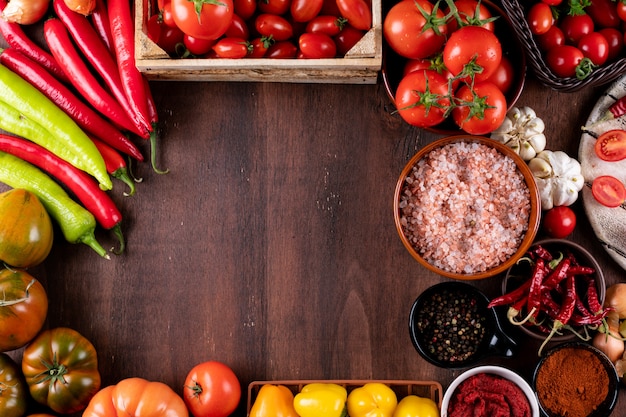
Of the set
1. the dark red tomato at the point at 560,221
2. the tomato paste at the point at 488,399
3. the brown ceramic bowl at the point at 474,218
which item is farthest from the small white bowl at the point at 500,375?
the dark red tomato at the point at 560,221

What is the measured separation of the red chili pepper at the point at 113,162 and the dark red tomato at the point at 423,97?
28.9 inches

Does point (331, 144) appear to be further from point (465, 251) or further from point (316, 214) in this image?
point (465, 251)

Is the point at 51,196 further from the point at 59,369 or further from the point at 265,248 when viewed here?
the point at 265,248

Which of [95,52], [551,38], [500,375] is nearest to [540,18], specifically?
[551,38]

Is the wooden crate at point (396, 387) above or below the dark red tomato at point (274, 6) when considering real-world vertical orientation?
below

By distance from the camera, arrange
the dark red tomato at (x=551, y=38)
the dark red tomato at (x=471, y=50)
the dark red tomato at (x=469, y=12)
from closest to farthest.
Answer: the dark red tomato at (x=471, y=50) → the dark red tomato at (x=469, y=12) → the dark red tomato at (x=551, y=38)

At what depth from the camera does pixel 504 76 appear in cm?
157

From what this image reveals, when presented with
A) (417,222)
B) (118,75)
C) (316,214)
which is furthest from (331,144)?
(118,75)

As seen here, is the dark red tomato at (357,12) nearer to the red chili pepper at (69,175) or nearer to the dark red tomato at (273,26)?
the dark red tomato at (273,26)

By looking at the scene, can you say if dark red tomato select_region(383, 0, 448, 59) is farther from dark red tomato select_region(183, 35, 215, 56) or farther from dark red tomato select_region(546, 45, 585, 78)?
dark red tomato select_region(183, 35, 215, 56)

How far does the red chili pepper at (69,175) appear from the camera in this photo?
165cm

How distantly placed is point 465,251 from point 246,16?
81 cm

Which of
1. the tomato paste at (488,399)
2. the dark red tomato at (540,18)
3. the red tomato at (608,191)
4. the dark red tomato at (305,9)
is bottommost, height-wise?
the tomato paste at (488,399)

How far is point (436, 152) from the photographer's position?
161cm
